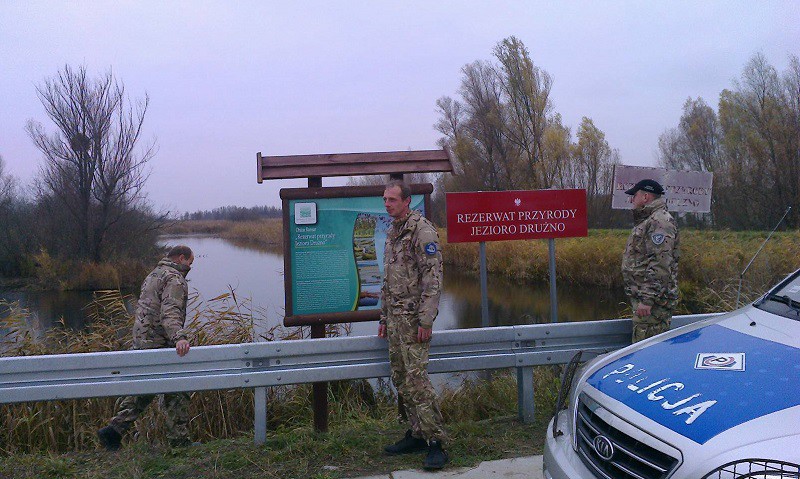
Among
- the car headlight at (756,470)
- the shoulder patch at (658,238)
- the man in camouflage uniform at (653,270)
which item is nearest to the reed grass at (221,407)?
the man in camouflage uniform at (653,270)

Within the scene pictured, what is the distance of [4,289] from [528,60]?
2371 centimetres

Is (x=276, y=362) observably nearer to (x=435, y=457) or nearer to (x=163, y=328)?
(x=163, y=328)

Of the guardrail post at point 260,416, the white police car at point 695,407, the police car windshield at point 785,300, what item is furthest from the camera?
the guardrail post at point 260,416

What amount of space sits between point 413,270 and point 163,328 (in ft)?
7.42

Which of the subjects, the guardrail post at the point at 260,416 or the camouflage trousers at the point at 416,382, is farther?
the guardrail post at the point at 260,416

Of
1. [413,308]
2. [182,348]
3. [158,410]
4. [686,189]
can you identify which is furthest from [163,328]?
[686,189]

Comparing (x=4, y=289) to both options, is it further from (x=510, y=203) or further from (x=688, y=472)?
(x=688, y=472)

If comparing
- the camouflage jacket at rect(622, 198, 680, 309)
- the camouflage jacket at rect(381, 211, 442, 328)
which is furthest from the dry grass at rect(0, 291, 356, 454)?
the camouflage jacket at rect(622, 198, 680, 309)

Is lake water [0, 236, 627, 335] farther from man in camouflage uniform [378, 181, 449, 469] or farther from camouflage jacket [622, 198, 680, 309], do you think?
camouflage jacket [622, 198, 680, 309]

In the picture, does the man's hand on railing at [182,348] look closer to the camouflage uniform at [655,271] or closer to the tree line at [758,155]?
the camouflage uniform at [655,271]

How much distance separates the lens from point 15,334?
308 inches

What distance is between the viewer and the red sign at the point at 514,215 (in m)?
5.95

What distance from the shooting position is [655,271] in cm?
505

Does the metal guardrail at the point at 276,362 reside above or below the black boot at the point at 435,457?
above
